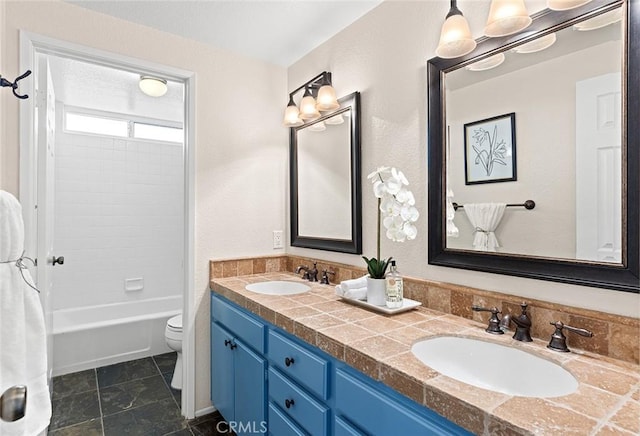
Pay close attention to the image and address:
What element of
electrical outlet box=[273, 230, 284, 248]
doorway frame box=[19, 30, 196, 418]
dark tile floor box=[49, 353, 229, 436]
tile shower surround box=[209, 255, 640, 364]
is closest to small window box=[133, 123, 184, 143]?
doorway frame box=[19, 30, 196, 418]

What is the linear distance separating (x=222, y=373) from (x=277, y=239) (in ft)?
3.02

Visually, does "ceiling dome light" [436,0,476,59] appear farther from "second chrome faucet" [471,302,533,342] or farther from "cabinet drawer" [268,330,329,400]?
"cabinet drawer" [268,330,329,400]

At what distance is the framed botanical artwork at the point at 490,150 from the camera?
125 cm

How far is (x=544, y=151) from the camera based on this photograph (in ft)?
3.79

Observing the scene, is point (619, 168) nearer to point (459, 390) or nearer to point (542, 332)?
point (542, 332)

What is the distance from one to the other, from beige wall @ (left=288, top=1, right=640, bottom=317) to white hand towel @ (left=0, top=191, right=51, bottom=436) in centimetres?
135

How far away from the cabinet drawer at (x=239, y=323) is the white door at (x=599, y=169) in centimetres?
128

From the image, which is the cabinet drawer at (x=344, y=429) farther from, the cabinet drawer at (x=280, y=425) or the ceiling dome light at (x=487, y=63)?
the ceiling dome light at (x=487, y=63)

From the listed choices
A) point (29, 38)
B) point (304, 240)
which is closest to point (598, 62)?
point (304, 240)

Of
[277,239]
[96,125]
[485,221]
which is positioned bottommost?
[277,239]

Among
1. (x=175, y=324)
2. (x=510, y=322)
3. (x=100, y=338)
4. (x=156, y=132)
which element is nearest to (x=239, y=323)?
(x=175, y=324)

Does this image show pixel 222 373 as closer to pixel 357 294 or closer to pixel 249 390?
pixel 249 390

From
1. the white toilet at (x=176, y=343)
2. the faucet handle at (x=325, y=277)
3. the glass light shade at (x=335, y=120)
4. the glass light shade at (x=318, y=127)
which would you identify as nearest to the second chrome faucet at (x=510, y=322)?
the faucet handle at (x=325, y=277)

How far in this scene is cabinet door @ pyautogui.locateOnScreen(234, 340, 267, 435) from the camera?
160cm
